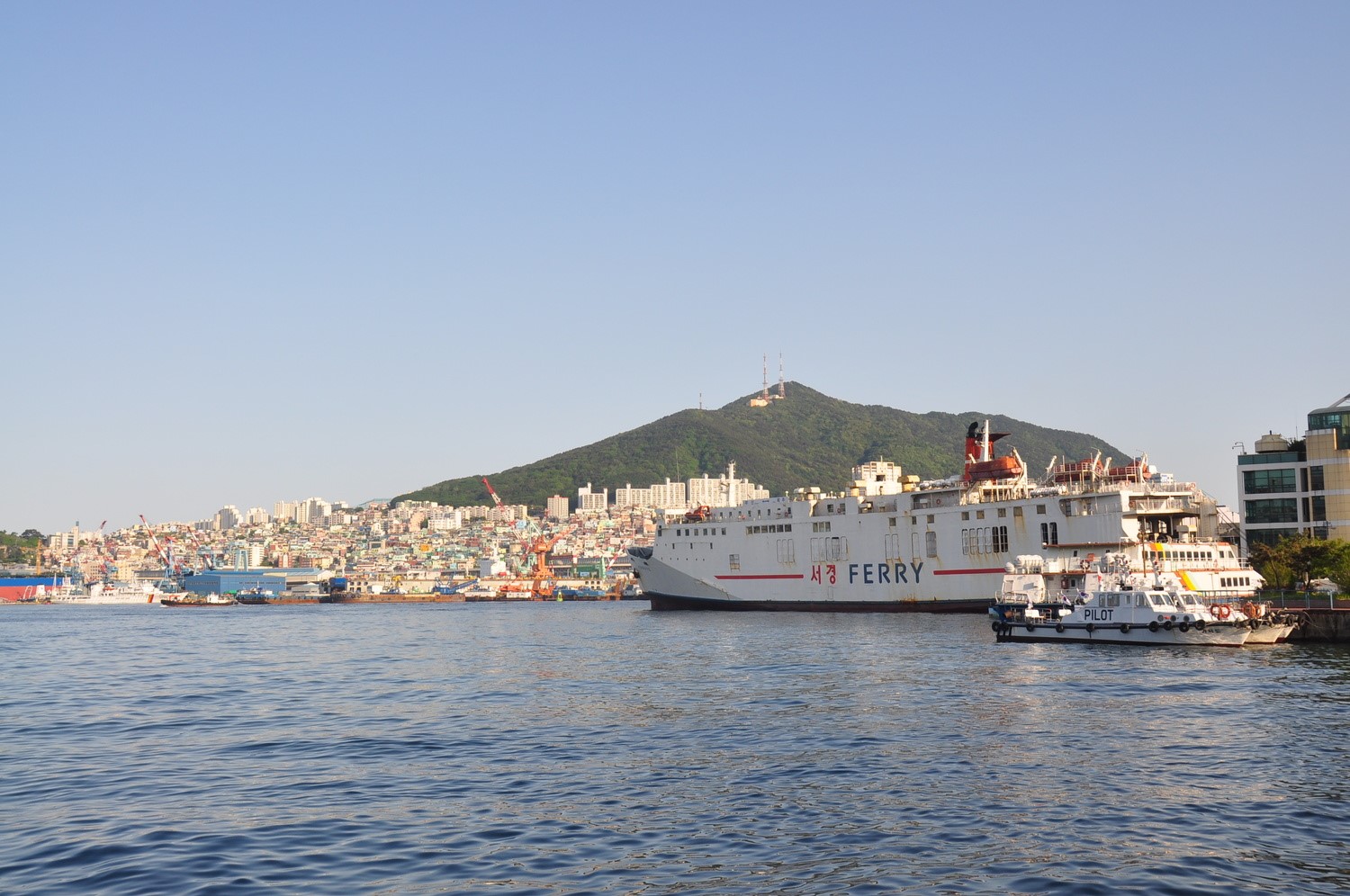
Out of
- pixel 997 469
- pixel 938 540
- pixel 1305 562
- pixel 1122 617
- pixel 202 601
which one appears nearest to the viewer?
pixel 1122 617

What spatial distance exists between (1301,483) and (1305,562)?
12.6 meters

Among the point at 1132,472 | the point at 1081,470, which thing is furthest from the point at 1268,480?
the point at 1081,470

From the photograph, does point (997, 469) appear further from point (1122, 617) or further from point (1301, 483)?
point (1122, 617)

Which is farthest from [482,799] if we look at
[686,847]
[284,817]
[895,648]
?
[895,648]

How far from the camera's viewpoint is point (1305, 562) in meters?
58.3

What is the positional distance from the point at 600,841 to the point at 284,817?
5.67m

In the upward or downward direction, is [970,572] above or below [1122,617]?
above

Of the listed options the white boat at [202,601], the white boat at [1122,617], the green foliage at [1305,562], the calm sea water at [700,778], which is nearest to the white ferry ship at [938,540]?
the green foliage at [1305,562]

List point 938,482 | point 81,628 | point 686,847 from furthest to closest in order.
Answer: point 81,628 → point 938,482 → point 686,847

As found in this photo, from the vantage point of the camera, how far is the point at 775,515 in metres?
84.2

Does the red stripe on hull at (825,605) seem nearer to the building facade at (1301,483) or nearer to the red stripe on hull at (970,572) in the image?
the red stripe on hull at (970,572)

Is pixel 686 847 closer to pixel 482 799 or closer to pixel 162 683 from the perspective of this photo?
pixel 482 799

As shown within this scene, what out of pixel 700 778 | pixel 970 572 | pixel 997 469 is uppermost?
pixel 997 469

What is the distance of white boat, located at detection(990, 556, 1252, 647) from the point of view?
152 ft
